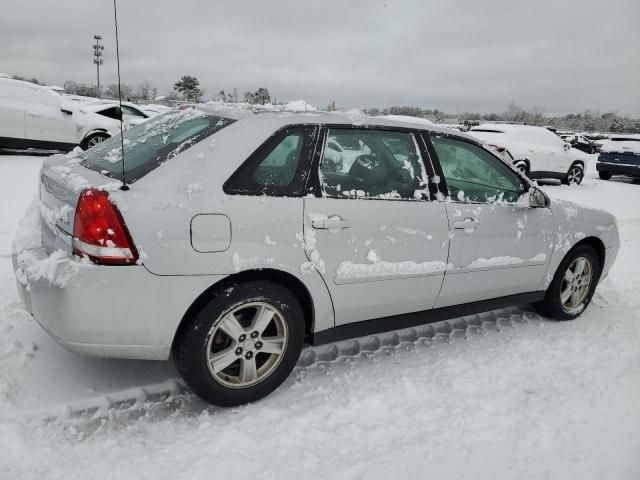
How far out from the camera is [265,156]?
9.09 ft

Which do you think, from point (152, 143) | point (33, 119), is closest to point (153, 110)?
point (33, 119)

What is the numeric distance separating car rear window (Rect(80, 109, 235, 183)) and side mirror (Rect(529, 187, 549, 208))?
233cm

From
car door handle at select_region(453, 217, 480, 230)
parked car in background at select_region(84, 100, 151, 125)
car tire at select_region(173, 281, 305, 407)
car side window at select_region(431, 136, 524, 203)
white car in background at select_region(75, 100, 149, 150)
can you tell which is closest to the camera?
car tire at select_region(173, 281, 305, 407)

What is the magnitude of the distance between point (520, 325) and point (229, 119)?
295 cm

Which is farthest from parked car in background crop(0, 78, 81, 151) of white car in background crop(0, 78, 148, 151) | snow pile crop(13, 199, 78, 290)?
snow pile crop(13, 199, 78, 290)

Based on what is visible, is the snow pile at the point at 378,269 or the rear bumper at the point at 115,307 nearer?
the rear bumper at the point at 115,307

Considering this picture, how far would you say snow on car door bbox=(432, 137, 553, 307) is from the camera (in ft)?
11.3

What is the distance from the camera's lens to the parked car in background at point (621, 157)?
52.7ft

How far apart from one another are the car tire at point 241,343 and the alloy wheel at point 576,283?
2617mm

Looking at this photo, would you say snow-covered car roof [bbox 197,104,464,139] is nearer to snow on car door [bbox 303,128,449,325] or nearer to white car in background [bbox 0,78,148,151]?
snow on car door [bbox 303,128,449,325]

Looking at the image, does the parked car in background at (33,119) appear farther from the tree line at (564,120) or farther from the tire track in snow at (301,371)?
the tree line at (564,120)

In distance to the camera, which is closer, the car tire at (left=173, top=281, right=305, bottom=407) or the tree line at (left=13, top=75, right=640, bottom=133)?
the car tire at (left=173, top=281, right=305, bottom=407)

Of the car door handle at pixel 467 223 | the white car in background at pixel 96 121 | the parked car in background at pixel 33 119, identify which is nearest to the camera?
the car door handle at pixel 467 223

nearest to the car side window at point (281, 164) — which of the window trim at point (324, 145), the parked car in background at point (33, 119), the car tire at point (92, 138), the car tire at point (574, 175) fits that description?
the window trim at point (324, 145)
